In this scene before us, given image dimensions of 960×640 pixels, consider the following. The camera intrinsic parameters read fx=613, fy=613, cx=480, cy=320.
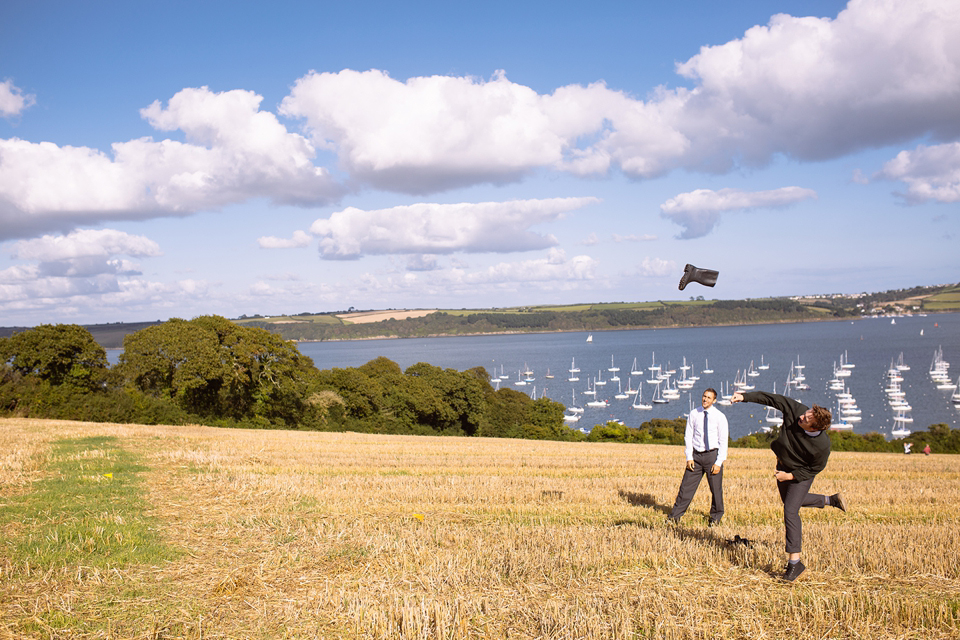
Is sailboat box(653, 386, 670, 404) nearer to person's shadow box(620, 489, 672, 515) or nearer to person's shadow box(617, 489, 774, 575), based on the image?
person's shadow box(620, 489, 672, 515)

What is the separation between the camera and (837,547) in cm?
827

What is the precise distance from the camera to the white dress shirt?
1010 centimetres

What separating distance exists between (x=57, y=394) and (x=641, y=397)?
4255 inches

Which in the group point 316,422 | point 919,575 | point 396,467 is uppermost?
point 919,575

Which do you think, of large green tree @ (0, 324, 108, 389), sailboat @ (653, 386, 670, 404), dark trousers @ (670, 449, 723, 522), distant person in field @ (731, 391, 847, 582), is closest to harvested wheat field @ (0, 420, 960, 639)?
dark trousers @ (670, 449, 723, 522)

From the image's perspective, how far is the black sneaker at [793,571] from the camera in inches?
285

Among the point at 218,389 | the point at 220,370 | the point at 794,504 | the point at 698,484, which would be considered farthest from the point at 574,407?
the point at 794,504

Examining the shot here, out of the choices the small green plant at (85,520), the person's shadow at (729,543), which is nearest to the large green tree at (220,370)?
the small green plant at (85,520)

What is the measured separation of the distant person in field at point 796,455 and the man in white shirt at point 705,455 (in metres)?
2.22

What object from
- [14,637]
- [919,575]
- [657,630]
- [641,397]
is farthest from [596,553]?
[641,397]

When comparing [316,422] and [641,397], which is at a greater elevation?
[316,422]

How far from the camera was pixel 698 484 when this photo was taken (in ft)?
34.0

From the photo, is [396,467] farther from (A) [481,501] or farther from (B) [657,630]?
(B) [657,630]

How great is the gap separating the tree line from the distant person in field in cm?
3756
